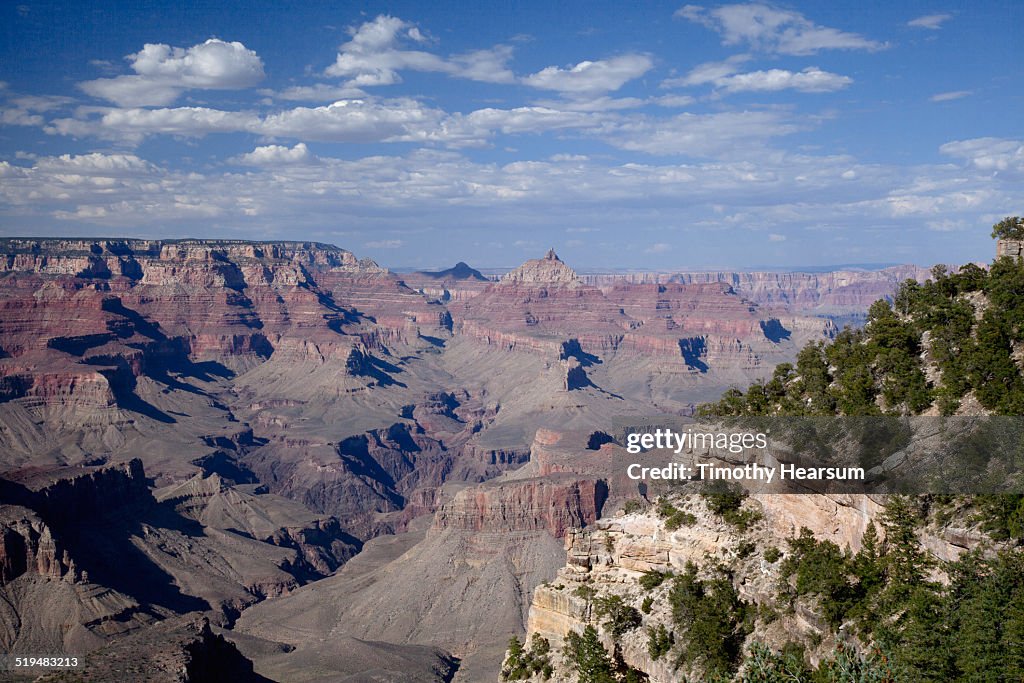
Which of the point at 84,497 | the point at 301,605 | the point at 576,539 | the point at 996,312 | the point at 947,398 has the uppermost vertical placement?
the point at 996,312

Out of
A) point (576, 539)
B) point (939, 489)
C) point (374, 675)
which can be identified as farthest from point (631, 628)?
point (374, 675)

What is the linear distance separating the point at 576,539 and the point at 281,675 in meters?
50.8

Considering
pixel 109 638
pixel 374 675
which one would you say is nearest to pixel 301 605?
pixel 109 638

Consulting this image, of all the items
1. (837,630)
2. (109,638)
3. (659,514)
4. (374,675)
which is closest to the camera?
(837,630)

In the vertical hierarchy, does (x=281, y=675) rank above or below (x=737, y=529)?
below

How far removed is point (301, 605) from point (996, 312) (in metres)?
90.2

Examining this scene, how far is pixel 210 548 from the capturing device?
12350 centimetres

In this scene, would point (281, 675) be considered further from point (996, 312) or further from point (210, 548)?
point (996, 312)

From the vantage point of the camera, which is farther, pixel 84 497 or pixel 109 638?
pixel 84 497

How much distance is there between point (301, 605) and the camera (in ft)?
345

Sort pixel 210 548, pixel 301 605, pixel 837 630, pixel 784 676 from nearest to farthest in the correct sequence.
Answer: pixel 784 676 → pixel 837 630 → pixel 301 605 → pixel 210 548

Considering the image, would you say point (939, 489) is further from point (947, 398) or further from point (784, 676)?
point (784, 676)

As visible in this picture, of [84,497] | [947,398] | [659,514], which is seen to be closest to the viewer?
[947,398]

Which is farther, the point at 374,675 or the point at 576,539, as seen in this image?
→ the point at 374,675
